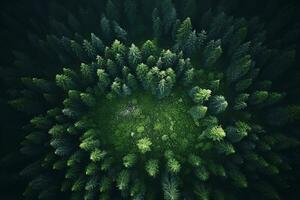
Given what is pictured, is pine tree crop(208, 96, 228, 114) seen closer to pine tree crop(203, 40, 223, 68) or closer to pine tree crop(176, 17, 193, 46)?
pine tree crop(203, 40, 223, 68)

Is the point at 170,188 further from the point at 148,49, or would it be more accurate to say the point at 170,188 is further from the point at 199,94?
the point at 148,49

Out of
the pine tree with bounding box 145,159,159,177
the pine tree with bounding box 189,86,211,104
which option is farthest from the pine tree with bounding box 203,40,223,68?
the pine tree with bounding box 145,159,159,177

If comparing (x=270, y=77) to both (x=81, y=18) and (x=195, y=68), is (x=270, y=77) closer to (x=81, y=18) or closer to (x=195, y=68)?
(x=195, y=68)

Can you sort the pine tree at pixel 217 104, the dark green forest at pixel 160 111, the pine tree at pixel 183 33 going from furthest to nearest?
the pine tree at pixel 183 33 < the dark green forest at pixel 160 111 < the pine tree at pixel 217 104

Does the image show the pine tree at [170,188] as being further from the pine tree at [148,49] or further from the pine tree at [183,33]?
the pine tree at [183,33]

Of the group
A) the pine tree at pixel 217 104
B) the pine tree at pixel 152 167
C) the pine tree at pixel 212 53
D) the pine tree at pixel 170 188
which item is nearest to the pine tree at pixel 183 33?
the pine tree at pixel 212 53

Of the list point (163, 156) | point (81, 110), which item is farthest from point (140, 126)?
point (81, 110)

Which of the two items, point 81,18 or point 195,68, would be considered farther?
point 81,18

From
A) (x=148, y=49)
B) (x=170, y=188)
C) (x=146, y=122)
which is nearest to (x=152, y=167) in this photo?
(x=170, y=188)
